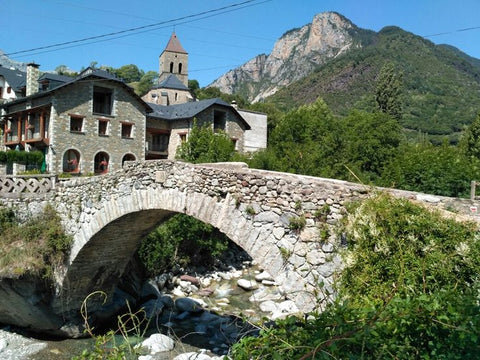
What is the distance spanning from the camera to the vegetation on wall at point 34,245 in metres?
10.1

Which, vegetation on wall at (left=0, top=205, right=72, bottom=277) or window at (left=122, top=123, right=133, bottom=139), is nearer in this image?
vegetation on wall at (left=0, top=205, right=72, bottom=277)

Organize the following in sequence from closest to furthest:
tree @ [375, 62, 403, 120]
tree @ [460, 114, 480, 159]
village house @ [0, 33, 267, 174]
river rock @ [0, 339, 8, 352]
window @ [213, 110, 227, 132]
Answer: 1. river rock @ [0, 339, 8, 352]
2. village house @ [0, 33, 267, 174]
3. tree @ [460, 114, 480, 159]
4. window @ [213, 110, 227, 132]
5. tree @ [375, 62, 403, 120]

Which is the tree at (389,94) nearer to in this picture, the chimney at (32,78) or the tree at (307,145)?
the tree at (307,145)

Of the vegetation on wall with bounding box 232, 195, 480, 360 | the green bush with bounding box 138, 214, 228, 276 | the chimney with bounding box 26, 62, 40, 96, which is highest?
the chimney with bounding box 26, 62, 40, 96

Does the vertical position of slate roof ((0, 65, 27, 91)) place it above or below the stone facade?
above

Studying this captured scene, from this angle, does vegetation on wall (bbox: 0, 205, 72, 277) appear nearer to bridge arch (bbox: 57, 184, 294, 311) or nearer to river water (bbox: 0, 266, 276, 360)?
bridge arch (bbox: 57, 184, 294, 311)

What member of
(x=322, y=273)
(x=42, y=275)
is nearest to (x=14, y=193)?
(x=42, y=275)

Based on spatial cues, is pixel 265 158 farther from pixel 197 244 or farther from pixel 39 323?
pixel 39 323

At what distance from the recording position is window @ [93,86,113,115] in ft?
84.4

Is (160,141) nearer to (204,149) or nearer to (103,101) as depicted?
(103,101)

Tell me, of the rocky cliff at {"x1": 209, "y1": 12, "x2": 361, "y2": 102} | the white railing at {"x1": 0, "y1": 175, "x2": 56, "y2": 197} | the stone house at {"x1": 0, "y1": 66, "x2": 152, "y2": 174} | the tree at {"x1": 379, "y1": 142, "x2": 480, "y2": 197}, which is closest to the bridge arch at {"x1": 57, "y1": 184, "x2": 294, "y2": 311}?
the white railing at {"x1": 0, "y1": 175, "x2": 56, "y2": 197}

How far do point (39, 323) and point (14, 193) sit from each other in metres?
3.76

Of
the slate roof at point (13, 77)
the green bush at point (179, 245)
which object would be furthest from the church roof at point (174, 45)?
the green bush at point (179, 245)

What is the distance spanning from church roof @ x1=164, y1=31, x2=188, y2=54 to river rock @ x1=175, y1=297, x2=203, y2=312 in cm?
4879
